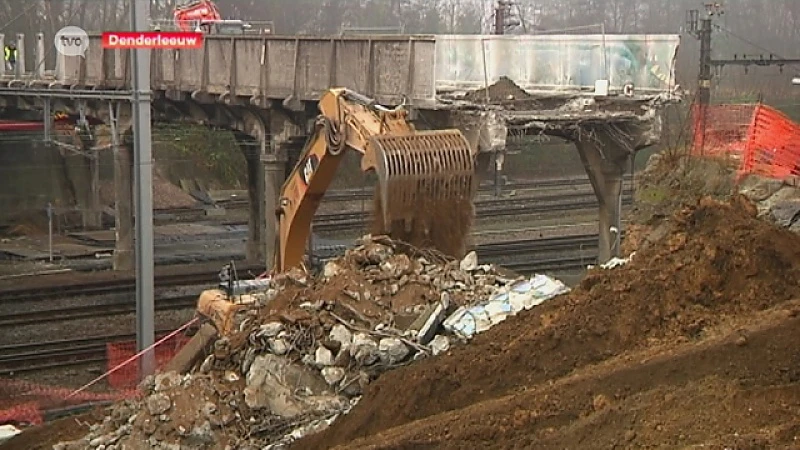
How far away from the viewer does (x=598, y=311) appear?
9.32m

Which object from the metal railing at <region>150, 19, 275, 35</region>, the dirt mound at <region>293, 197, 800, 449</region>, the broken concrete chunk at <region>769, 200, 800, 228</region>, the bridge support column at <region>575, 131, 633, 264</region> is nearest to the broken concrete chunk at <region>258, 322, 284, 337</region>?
the dirt mound at <region>293, 197, 800, 449</region>

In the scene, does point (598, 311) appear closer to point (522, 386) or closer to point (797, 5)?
point (522, 386)

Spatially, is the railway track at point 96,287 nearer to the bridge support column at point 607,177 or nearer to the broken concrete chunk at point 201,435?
the bridge support column at point 607,177

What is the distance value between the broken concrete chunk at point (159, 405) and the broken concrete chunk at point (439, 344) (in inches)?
88.4

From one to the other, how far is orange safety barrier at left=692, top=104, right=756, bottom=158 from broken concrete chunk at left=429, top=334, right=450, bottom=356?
10296 mm

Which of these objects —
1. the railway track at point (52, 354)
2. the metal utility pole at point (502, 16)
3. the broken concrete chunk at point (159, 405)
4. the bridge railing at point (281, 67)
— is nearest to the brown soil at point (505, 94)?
the bridge railing at point (281, 67)

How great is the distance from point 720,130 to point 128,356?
11.8 metres

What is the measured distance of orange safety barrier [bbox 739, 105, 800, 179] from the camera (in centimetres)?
1716

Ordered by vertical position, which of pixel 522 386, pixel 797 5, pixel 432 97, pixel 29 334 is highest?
pixel 797 5

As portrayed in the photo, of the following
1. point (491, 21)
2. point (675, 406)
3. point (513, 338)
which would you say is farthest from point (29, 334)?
point (491, 21)

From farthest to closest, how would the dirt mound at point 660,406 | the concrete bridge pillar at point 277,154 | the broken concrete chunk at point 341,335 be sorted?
1. the concrete bridge pillar at point 277,154
2. the broken concrete chunk at point 341,335
3. the dirt mound at point 660,406

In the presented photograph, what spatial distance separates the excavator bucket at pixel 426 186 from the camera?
13016mm

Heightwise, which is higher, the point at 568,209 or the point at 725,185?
the point at 725,185

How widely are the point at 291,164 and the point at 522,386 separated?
1739 centimetres
